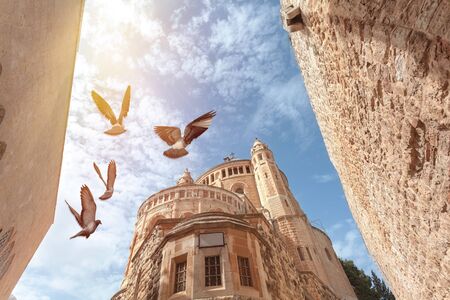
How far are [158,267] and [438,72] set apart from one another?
1296 centimetres

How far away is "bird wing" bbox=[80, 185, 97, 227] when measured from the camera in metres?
10.2

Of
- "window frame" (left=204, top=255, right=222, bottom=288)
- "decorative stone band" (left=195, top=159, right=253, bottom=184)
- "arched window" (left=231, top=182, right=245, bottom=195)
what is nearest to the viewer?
Answer: "window frame" (left=204, top=255, right=222, bottom=288)

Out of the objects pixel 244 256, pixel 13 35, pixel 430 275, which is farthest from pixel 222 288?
pixel 13 35

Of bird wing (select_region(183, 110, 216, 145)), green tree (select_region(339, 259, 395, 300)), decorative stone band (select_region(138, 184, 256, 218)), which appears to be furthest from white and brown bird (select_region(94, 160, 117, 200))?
green tree (select_region(339, 259, 395, 300))

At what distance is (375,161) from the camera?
5.00 m

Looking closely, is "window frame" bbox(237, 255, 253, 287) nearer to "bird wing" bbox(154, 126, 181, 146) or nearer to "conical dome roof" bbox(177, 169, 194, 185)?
"bird wing" bbox(154, 126, 181, 146)

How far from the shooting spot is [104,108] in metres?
9.20

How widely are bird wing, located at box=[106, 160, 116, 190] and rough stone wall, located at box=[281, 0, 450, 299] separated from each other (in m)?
8.64

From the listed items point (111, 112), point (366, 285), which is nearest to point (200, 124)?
point (111, 112)

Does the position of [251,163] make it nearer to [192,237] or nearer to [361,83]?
[192,237]

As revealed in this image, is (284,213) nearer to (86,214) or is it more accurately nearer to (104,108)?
(86,214)

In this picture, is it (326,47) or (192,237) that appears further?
(192,237)

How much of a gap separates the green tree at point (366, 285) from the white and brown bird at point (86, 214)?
111ft

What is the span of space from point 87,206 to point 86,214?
16.5 inches
